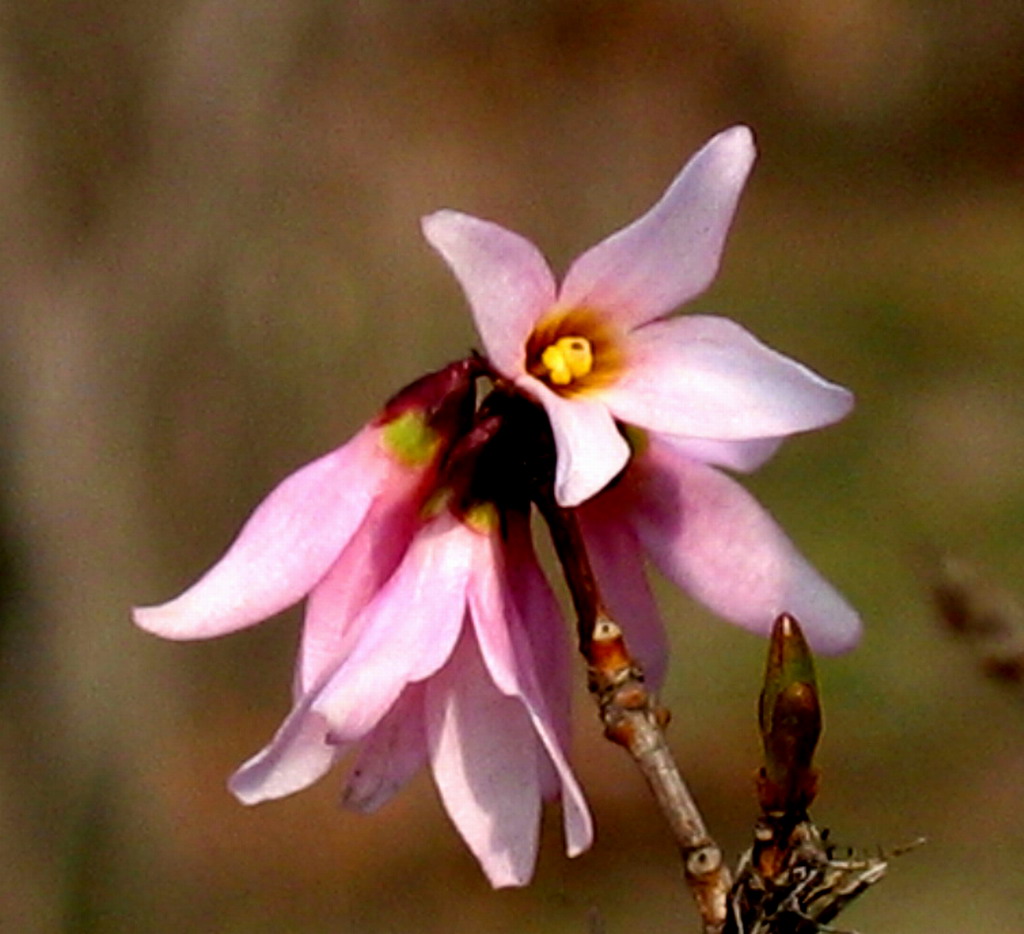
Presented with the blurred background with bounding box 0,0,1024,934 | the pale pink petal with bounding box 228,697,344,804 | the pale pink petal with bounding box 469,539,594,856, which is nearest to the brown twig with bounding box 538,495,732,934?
the pale pink petal with bounding box 469,539,594,856

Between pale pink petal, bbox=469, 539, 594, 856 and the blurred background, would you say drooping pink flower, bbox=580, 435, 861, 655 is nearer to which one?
pale pink petal, bbox=469, 539, 594, 856

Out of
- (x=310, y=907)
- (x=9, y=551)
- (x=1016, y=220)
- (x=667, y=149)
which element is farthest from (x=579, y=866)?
(x=1016, y=220)

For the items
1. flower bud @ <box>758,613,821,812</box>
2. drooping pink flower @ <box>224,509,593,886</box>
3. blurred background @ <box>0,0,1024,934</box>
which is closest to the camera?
flower bud @ <box>758,613,821,812</box>

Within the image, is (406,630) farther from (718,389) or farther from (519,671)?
(718,389)

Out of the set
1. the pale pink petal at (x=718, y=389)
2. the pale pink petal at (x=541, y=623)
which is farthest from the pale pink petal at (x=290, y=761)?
the pale pink petal at (x=718, y=389)

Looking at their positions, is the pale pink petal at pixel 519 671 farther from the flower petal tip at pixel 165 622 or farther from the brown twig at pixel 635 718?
the flower petal tip at pixel 165 622

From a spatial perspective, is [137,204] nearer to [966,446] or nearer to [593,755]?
[593,755]

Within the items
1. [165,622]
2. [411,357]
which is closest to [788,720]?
[165,622]
